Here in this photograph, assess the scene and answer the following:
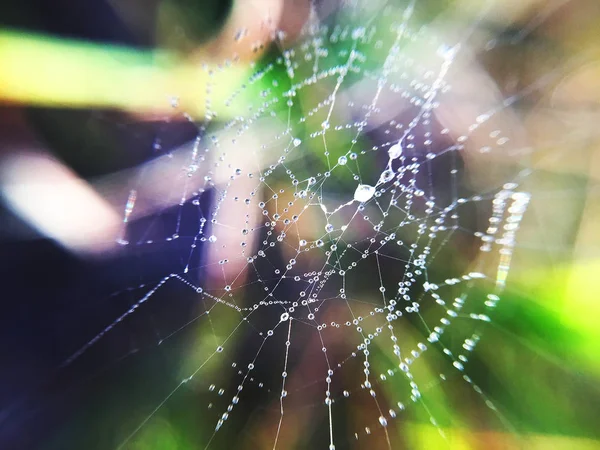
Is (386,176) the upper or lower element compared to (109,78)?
lower

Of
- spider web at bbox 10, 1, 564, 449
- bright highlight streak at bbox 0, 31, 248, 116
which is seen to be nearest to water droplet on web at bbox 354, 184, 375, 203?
spider web at bbox 10, 1, 564, 449

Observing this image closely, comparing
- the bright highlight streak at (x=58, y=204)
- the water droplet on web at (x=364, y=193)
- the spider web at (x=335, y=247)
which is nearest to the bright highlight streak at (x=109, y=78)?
the spider web at (x=335, y=247)

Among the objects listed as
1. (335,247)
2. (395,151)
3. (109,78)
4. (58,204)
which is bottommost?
(335,247)

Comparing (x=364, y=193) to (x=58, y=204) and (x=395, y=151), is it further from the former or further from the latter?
(x=58, y=204)

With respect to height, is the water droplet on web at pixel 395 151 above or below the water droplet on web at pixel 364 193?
above

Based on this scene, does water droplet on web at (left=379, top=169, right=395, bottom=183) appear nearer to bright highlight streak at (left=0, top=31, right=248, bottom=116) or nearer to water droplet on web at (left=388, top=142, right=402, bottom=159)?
water droplet on web at (left=388, top=142, right=402, bottom=159)

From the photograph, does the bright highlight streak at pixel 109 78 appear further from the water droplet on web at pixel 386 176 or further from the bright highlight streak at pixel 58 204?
the water droplet on web at pixel 386 176

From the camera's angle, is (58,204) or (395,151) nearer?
(395,151)

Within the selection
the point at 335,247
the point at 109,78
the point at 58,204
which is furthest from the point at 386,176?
the point at 58,204
